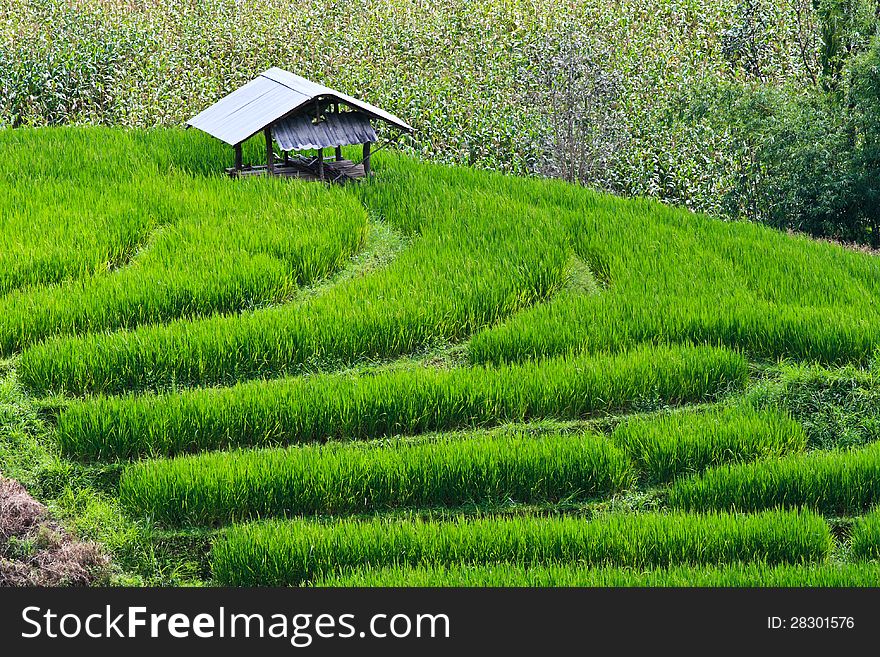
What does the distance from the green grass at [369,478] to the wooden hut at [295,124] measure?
3.84 m

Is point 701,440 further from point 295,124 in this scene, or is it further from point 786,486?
point 295,124

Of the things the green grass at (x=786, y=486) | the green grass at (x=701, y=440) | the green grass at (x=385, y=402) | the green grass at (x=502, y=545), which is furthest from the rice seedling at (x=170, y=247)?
the green grass at (x=786, y=486)

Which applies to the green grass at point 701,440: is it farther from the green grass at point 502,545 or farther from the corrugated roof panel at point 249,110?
the corrugated roof panel at point 249,110

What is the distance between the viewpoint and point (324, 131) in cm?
898

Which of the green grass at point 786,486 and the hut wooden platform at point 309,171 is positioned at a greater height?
the hut wooden platform at point 309,171

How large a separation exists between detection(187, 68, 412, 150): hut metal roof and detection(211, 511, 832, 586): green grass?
458 cm

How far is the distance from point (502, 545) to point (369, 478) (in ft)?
3.04

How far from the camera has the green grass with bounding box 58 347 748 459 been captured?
233 inches

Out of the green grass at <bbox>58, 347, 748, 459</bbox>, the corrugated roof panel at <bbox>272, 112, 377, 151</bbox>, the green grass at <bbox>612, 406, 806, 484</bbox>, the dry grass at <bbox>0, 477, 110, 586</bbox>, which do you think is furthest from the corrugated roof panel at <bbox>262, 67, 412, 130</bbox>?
the dry grass at <bbox>0, 477, 110, 586</bbox>

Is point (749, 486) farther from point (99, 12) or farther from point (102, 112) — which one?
point (99, 12)

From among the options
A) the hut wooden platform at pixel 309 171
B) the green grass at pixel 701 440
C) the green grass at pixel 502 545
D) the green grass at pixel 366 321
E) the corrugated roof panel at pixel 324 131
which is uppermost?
the corrugated roof panel at pixel 324 131

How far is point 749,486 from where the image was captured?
5.61 metres

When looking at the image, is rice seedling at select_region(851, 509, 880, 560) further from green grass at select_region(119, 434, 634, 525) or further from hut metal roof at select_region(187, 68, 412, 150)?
hut metal roof at select_region(187, 68, 412, 150)

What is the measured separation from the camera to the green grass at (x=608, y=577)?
179 inches
